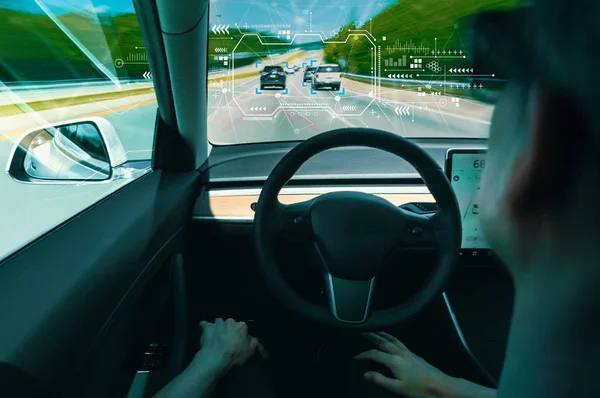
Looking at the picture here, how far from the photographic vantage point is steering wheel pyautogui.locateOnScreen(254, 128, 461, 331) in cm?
212

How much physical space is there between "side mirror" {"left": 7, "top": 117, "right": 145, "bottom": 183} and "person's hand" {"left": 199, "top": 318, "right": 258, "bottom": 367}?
838mm

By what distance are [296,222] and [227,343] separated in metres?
0.63

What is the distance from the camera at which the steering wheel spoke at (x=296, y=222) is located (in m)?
2.26

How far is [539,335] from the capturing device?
0.78m

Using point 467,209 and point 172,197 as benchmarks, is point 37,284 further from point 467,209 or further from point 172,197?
point 467,209

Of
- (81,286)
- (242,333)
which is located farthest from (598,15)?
(242,333)

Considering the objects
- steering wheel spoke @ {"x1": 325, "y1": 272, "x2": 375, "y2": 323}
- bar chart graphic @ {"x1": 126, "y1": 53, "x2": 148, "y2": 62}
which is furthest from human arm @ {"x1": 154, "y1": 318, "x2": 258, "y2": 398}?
bar chart graphic @ {"x1": 126, "y1": 53, "x2": 148, "y2": 62}

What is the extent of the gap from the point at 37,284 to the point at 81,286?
150mm

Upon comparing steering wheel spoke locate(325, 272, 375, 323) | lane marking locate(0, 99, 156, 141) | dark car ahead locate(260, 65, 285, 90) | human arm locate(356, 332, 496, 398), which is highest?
dark car ahead locate(260, 65, 285, 90)

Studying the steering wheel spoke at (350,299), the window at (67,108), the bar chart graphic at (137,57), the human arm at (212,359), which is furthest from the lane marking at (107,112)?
the steering wheel spoke at (350,299)

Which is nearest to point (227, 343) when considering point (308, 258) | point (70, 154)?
point (308, 258)

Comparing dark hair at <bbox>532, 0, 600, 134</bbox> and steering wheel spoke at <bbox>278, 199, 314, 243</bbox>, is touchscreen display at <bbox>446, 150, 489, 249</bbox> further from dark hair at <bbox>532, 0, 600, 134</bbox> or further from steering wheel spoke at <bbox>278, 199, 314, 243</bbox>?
dark hair at <bbox>532, 0, 600, 134</bbox>

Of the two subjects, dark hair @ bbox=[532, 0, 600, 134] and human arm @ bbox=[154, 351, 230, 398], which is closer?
dark hair @ bbox=[532, 0, 600, 134]

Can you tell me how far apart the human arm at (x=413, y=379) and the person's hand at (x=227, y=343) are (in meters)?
0.54
